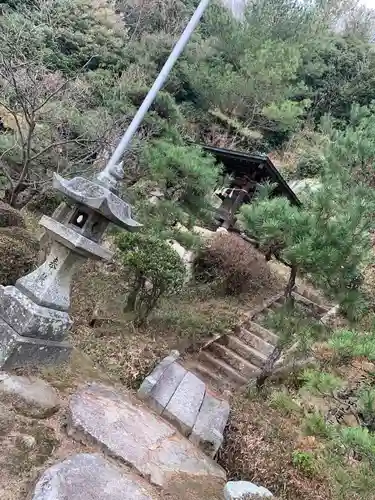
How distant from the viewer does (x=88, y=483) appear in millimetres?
2799

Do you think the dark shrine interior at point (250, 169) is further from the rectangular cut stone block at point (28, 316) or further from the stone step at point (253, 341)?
the rectangular cut stone block at point (28, 316)

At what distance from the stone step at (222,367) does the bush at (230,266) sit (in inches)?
110

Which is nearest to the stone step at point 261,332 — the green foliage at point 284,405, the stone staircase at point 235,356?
the stone staircase at point 235,356

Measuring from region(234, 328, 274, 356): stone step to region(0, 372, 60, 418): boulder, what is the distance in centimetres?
490

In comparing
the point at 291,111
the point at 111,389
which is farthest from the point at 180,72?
the point at 111,389

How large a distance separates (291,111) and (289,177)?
8.61 feet

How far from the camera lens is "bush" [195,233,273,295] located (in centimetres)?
Answer: 998

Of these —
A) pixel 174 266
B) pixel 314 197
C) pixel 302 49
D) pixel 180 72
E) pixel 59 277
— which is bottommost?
pixel 59 277

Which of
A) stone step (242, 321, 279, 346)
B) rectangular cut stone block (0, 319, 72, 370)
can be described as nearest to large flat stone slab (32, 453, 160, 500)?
rectangular cut stone block (0, 319, 72, 370)

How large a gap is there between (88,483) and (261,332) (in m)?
6.07

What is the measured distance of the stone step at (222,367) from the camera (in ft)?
23.3

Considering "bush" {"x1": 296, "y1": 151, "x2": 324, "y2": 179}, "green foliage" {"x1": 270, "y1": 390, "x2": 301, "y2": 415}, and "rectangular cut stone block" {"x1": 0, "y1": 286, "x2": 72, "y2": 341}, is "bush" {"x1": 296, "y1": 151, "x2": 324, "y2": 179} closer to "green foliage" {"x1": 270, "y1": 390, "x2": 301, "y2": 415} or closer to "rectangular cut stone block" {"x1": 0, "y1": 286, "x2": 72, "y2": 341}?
"green foliage" {"x1": 270, "y1": 390, "x2": 301, "y2": 415}

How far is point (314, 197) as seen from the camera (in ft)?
17.1

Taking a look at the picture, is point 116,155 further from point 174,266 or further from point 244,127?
point 244,127
